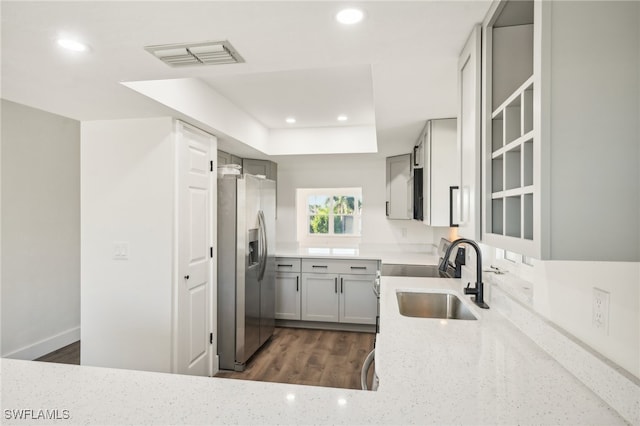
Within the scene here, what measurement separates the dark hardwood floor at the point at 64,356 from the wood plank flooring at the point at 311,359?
142 centimetres

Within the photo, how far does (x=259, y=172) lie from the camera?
14.4 feet

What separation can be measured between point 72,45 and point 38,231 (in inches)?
104

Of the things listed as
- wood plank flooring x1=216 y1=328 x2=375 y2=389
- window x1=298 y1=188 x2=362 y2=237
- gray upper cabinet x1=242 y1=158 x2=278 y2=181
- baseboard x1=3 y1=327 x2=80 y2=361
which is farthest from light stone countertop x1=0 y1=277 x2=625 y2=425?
window x1=298 y1=188 x2=362 y2=237

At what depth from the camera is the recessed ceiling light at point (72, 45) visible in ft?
4.47

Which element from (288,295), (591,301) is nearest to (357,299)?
(288,295)

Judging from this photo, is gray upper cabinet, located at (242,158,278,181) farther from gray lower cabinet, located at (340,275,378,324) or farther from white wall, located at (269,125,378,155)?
gray lower cabinet, located at (340,275,378,324)

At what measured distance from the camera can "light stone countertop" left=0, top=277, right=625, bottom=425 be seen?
84 centimetres

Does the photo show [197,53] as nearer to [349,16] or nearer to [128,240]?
[349,16]

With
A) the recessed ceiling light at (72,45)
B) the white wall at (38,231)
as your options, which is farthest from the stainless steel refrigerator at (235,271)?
the white wall at (38,231)

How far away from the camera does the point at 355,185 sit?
15.9 ft

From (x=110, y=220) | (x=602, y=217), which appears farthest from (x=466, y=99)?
(x=110, y=220)

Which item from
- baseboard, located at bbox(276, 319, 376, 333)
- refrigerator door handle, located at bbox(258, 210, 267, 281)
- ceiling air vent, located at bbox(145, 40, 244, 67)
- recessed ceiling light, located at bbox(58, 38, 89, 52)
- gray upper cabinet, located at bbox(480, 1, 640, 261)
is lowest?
baseboard, located at bbox(276, 319, 376, 333)

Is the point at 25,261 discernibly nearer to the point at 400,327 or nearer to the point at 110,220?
the point at 110,220

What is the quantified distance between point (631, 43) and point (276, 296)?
392 cm
